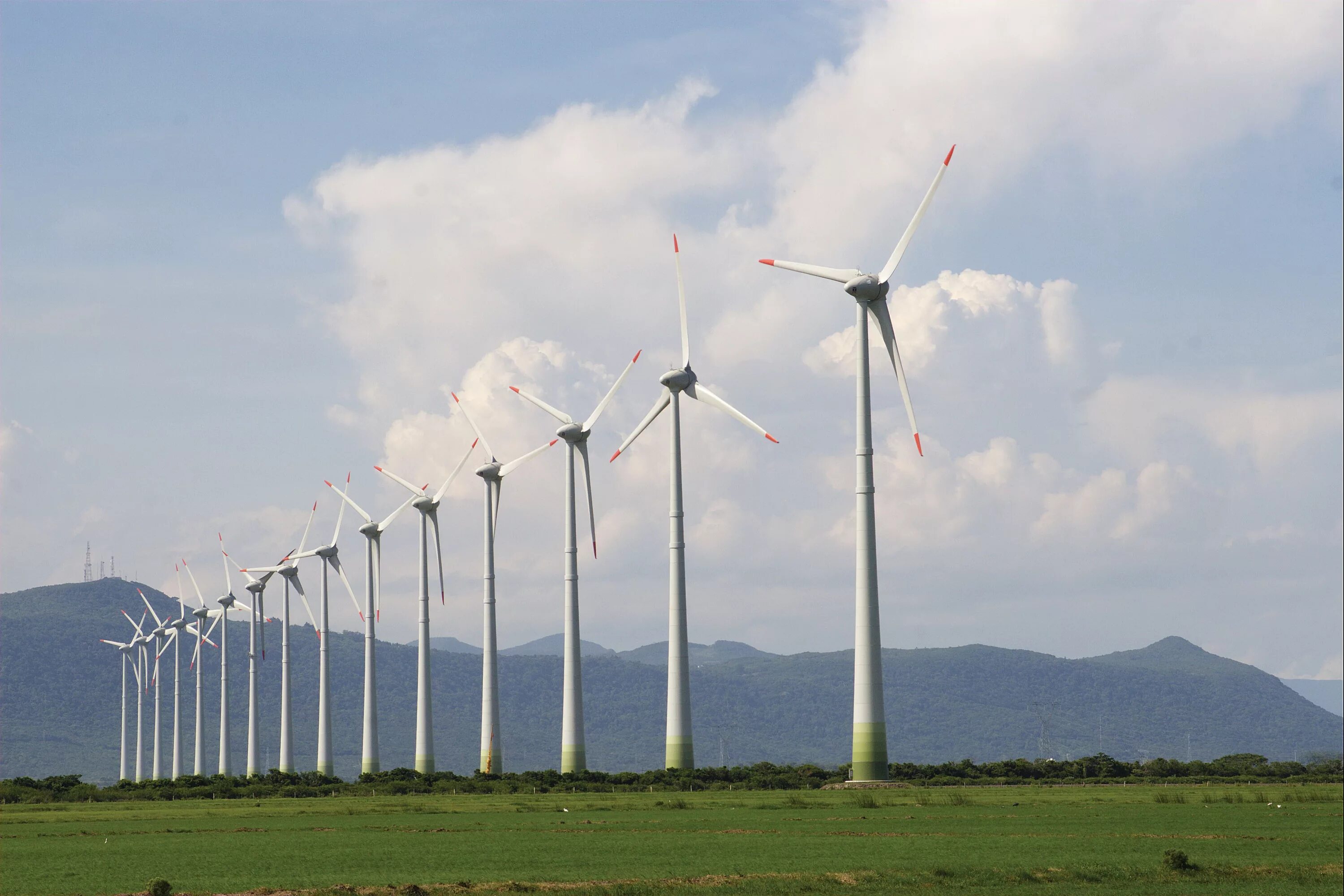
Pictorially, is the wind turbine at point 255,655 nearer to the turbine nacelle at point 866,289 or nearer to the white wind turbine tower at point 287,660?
the white wind turbine tower at point 287,660

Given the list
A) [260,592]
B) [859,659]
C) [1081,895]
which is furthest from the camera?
[260,592]

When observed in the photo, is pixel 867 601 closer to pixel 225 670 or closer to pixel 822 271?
pixel 822 271

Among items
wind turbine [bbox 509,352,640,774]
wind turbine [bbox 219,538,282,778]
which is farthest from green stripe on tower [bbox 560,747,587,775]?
wind turbine [bbox 219,538,282,778]

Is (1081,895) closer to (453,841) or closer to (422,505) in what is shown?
(453,841)

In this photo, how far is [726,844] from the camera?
5866 cm

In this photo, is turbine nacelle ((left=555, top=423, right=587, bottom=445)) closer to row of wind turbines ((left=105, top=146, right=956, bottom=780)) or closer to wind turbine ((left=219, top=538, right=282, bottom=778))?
row of wind turbines ((left=105, top=146, right=956, bottom=780))

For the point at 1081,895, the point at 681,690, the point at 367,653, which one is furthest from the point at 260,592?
the point at 1081,895

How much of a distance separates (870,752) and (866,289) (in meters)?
27.9

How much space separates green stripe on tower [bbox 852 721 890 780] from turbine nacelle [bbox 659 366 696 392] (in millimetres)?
33699

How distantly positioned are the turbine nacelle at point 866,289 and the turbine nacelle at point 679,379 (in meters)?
21.3

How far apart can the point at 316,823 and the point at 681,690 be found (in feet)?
121

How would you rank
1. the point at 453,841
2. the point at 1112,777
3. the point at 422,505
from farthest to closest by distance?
the point at 422,505 < the point at 1112,777 < the point at 453,841

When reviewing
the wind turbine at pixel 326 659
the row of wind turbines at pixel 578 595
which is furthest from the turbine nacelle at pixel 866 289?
the wind turbine at pixel 326 659

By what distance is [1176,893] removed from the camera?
1697 inches
